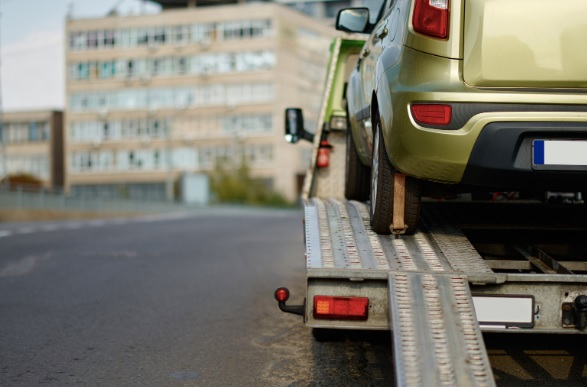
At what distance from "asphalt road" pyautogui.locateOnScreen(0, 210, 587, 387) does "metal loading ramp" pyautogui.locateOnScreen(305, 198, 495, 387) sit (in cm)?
83

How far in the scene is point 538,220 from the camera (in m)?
5.49

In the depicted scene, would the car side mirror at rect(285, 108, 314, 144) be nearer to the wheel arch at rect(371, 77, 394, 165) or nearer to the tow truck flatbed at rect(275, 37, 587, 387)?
the tow truck flatbed at rect(275, 37, 587, 387)

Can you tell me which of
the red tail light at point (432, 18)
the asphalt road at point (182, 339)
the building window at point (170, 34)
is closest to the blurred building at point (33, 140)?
the building window at point (170, 34)

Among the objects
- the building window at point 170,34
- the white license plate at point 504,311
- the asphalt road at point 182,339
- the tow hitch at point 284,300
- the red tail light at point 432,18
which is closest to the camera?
the white license plate at point 504,311

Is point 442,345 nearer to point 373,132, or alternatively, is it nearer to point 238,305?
point 373,132

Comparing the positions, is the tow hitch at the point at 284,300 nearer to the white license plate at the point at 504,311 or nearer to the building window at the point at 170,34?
the white license plate at the point at 504,311

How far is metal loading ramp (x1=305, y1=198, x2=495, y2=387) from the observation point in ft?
11.7

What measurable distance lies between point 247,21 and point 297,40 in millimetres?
5809

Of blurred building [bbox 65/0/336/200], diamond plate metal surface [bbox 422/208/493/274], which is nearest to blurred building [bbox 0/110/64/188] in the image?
blurred building [bbox 65/0/336/200]

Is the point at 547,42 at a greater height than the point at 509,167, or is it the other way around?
the point at 547,42

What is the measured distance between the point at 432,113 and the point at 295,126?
15.1 ft

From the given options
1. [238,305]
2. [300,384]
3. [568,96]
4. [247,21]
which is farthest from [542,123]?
[247,21]

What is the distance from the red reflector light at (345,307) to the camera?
399cm

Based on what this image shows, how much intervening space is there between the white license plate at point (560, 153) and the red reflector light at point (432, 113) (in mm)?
441
